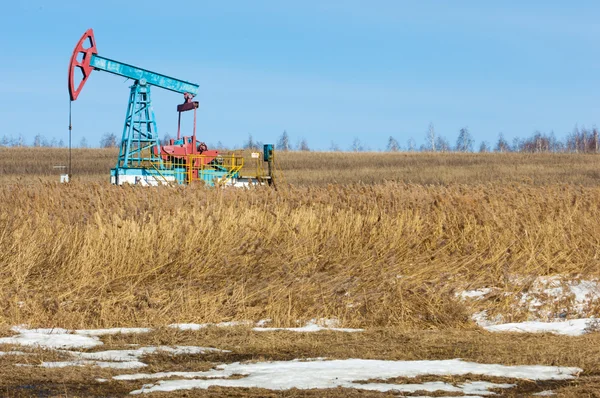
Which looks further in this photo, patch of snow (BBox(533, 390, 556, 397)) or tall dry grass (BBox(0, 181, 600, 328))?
tall dry grass (BBox(0, 181, 600, 328))

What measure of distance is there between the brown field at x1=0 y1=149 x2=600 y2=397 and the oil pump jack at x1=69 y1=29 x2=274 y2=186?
6973mm

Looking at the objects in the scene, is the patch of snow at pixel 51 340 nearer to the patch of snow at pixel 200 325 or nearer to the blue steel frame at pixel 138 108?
the patch of snow at pixel 200 325

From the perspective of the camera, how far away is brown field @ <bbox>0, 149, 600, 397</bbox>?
282 inches

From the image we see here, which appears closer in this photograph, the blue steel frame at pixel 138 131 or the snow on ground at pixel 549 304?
the snow on ground at pixel 549 304

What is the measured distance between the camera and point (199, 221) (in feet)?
39.4

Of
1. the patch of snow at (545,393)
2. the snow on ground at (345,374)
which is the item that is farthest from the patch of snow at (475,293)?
the patch of snow at (545,393)

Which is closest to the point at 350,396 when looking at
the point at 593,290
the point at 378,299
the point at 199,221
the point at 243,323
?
the point at 243,323

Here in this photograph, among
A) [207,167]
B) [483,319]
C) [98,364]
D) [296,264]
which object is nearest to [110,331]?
[98,364]

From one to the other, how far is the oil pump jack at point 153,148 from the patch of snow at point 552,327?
14.5 m

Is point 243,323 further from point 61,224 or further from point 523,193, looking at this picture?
point 523,193

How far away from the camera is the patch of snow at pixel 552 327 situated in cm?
821

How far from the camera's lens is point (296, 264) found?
10.9m

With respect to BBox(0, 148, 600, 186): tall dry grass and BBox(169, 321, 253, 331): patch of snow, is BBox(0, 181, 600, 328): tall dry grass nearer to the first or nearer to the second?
BBox(169, 321, 253, 331): patch of snow

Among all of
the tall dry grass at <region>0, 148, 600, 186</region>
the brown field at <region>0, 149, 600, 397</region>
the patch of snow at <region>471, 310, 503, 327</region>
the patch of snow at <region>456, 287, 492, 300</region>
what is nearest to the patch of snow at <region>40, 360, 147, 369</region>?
the brown field at <region>0, 149, 600, 397</region>
